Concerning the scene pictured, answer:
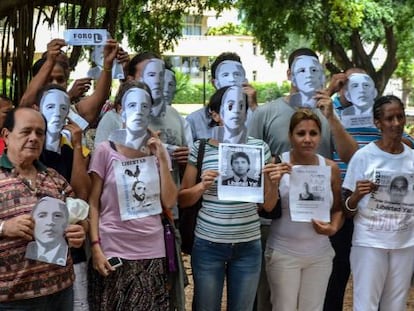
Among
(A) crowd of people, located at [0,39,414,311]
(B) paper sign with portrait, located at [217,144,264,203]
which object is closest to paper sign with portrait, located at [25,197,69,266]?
(A) crowd of people, located at [0,39,414,311]

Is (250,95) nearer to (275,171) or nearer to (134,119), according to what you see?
(275,171)

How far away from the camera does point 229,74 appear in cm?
419

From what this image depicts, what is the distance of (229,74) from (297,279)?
141 centimetres

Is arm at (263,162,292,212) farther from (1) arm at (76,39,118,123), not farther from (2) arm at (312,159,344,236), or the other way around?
(1) arm at (76,39,118,123)

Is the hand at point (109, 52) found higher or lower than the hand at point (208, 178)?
higher

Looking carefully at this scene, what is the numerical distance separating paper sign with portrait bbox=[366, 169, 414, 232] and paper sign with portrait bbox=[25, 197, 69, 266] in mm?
1768

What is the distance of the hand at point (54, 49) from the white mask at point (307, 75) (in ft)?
4.64

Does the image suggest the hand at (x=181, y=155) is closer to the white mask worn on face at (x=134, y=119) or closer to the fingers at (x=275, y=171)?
the white mask worn on face at (x=134, y=119)

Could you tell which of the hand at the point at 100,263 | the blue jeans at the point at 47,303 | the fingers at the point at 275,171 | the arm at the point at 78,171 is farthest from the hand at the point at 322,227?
the blue jeans at the point at 47,303

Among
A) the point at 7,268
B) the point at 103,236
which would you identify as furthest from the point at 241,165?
the point at 7,268

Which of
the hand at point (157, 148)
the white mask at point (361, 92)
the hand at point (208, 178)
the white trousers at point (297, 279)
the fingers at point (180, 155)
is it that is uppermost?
the white mask at point (361, 92)

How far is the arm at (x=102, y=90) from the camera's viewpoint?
12.3 feet

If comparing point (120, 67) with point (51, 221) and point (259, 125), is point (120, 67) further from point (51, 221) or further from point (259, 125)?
point (51, 221)

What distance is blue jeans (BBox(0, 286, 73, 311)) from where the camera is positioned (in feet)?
8.95
